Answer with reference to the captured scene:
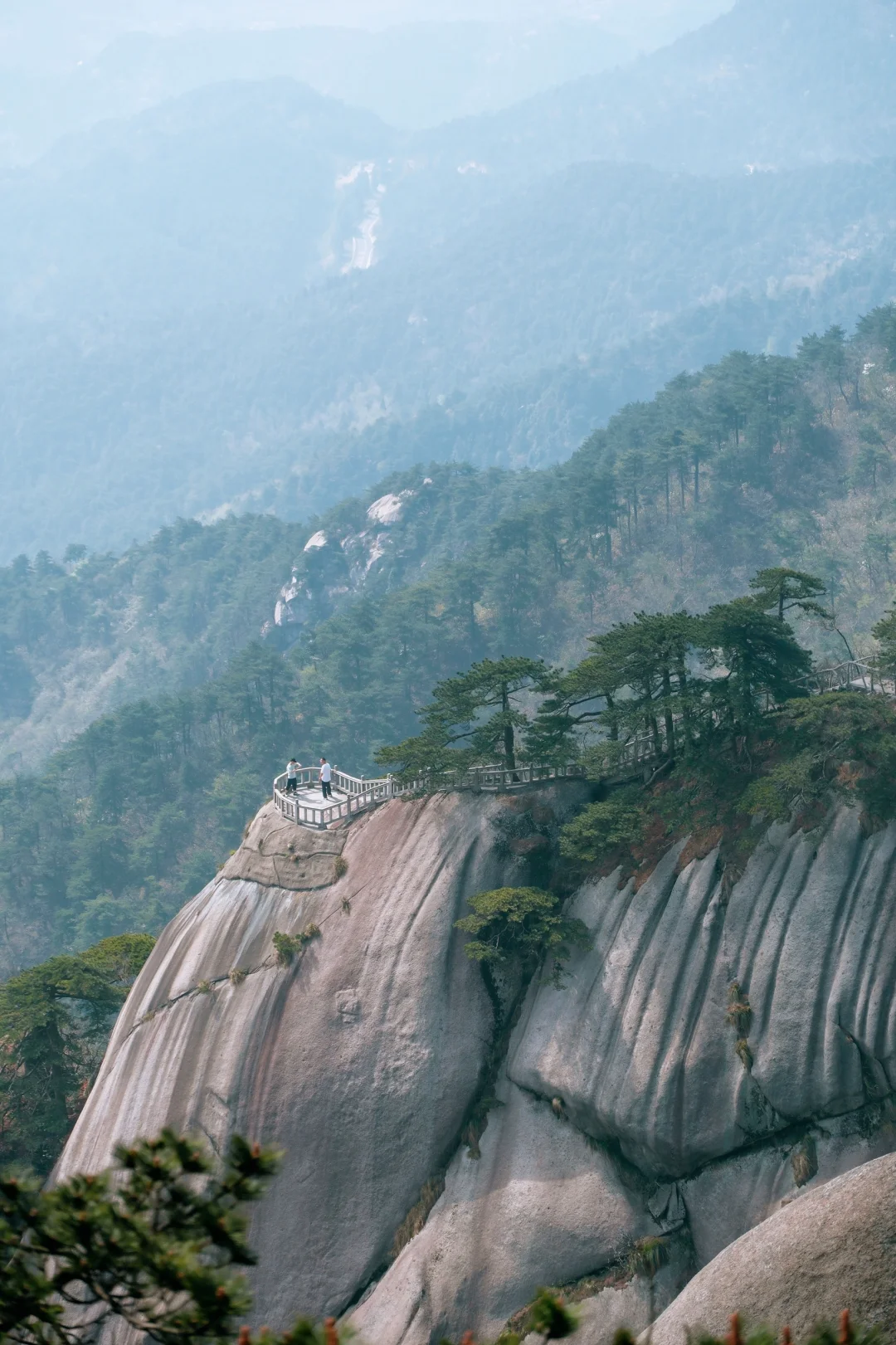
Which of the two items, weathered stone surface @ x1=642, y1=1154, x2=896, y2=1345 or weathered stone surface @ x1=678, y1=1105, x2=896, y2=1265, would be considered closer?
weathered stone surface @ x1=642, y1=1154, x2=896, y2=1345

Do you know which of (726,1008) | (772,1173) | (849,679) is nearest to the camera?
(772,1173)

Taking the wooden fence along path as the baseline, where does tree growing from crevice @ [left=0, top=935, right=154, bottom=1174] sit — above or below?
below

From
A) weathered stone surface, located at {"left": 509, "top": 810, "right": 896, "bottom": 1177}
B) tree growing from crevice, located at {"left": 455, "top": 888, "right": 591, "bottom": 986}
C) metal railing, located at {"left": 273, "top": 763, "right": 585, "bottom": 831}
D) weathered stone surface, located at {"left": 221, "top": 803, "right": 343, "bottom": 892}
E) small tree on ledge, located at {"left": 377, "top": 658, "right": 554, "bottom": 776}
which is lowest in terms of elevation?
weathered stone surface, located at {"left": 509, "top": 810, "right": 896, "bottom": 1177}

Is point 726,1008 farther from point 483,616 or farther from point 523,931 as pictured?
point 483,616

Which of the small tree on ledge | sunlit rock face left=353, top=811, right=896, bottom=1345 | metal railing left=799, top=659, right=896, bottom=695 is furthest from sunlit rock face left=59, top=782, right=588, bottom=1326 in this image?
metal railing left=799, top=659, right=896, bottom=695

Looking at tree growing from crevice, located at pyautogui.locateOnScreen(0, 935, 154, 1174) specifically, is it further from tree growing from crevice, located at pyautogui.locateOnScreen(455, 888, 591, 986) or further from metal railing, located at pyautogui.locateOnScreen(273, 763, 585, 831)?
tree growing from crevice, located at pyautogui.locateOnScreen(455, 888, 591, 986)

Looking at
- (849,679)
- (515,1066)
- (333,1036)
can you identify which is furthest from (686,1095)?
(849,679)

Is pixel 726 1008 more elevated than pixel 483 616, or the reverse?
pixel 483 616

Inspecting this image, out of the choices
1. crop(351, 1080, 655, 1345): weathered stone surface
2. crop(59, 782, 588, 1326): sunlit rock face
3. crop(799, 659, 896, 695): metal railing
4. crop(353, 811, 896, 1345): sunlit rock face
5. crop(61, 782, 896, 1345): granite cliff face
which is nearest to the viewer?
crop(353, 811, 896, 1345): sunlit rock face
